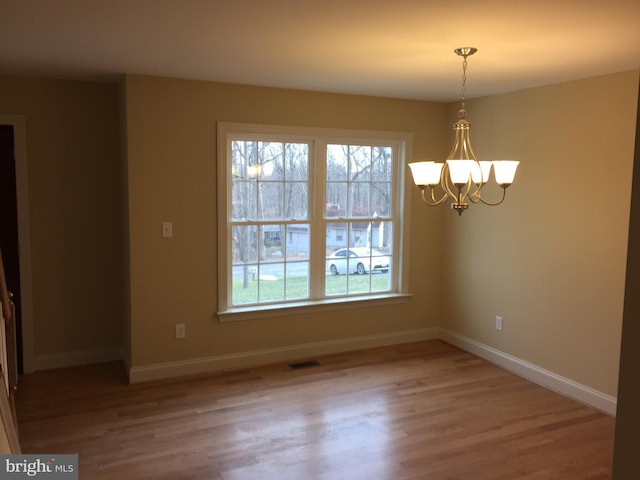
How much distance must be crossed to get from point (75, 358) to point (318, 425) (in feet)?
7.25

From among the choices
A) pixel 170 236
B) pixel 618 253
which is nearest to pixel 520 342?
pixel 618 253

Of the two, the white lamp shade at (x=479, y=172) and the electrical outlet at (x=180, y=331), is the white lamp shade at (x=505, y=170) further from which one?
the electrical outlet at (x=180, y=331)

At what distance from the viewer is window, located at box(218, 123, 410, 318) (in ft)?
14.0

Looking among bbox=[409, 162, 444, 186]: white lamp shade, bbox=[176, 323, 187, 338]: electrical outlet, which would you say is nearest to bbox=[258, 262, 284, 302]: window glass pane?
bbox=[176, 323, 187, 338]: electrical outlet

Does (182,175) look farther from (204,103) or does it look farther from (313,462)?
(313,462)

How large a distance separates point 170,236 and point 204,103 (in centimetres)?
104

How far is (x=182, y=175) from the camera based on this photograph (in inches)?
157

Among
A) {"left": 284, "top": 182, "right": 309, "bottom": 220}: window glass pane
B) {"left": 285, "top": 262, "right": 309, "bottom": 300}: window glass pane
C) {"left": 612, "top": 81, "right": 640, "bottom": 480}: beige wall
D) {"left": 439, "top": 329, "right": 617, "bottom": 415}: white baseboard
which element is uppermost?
{"left": 284, "top": 182, "right": 309, "bottom": 220}: window glass pane

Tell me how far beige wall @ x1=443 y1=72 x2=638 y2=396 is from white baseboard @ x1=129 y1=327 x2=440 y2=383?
0.64 m

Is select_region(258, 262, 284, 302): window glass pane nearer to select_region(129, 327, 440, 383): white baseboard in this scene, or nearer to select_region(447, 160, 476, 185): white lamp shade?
select_region(129, 327, 440, 383): white baseboard

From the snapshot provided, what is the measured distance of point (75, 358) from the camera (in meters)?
4.29

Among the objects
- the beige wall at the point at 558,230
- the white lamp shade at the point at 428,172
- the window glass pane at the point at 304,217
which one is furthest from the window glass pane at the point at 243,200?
the beige wall at the point at 558,230

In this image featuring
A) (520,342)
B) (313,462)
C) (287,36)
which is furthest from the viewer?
(520,342)

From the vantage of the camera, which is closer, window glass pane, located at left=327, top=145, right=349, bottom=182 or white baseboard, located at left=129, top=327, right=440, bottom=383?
white baseboard, located at left=129, top=327, right=440, bottom=383
